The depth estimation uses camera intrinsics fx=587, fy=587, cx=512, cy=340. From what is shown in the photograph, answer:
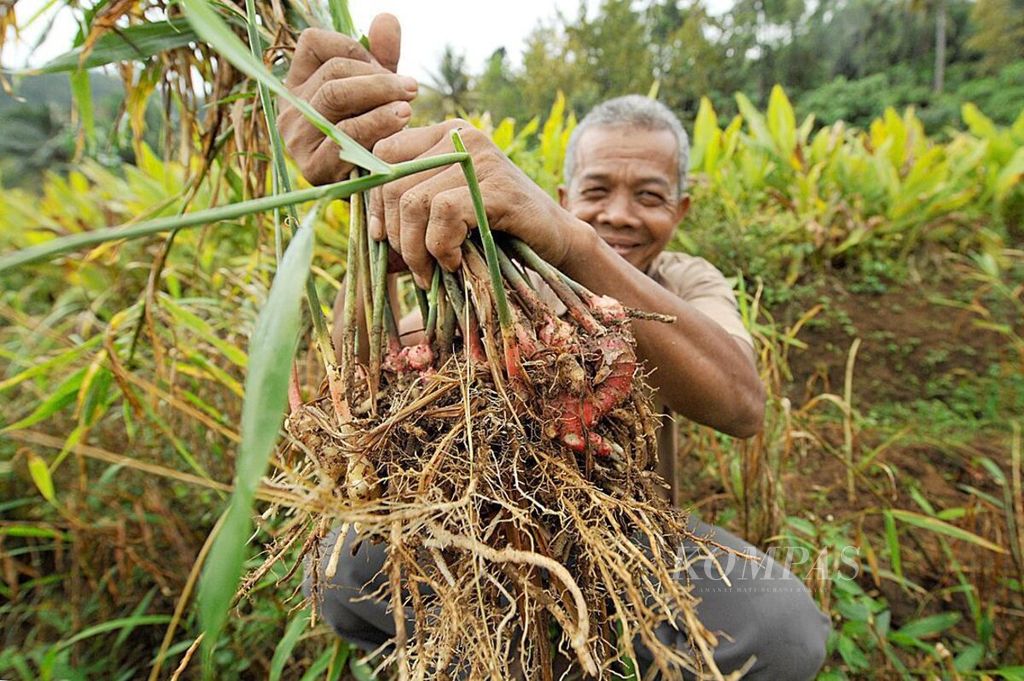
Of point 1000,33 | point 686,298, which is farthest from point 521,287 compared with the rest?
point 1000,33

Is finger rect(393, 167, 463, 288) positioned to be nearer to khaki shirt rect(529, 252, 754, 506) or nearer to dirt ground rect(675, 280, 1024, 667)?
khaki shirt rect(529, 252, 754, 506)

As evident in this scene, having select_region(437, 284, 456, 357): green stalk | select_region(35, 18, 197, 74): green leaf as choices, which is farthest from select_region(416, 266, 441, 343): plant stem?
select_region(35, 18, 197, 74): green leaf

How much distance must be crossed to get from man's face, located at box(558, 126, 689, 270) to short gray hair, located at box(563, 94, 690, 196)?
0.05 ft

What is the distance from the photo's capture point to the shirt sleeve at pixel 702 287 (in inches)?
37.4

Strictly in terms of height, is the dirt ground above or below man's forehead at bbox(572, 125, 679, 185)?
below

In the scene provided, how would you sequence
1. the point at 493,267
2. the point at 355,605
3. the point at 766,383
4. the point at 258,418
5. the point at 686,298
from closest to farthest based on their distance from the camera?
1. the point at 258,418
2. the point at 493,267
3. the point at 355,605
4. the point at 686,298
5. the point at 766,383

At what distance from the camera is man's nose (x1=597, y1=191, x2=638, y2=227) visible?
1.14 meters

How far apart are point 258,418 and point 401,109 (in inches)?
20.1

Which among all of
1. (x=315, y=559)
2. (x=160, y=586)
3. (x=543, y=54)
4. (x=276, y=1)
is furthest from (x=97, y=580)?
(x=543, y=54)

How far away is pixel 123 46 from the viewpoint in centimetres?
73

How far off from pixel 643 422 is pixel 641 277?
23 cm

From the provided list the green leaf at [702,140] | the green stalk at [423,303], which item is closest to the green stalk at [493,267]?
the green stalk at [423,303]

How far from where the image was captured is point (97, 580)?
1317 mm

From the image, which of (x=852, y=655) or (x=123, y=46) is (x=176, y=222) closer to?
(x=123, y=46)
